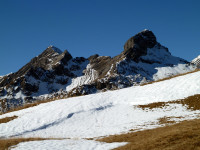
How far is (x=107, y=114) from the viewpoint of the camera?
31.2 meters

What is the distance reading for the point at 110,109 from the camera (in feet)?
111

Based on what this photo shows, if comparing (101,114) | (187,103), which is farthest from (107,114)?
(187,103)

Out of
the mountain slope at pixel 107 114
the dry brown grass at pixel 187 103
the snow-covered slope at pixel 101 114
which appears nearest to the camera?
the mountain slope at pixel 107 114

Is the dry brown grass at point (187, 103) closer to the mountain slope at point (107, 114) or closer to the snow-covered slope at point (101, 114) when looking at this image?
the mountain slope at point (107, 114)

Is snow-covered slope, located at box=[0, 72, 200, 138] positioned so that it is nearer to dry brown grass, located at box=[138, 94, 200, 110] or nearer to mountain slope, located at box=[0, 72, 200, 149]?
mountain slope, located at box=[0, 72, 200, 149]

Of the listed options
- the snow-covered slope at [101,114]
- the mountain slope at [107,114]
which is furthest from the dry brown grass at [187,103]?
the snow-covered slope at [101,114]

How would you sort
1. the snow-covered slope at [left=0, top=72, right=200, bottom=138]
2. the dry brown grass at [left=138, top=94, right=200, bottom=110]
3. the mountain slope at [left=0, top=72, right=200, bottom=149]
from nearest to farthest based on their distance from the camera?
the mountain slope at [left=0, top=72, right=200, bottom=149], the snow-covered slope at [left=0, top=72, right=200, bottom=138], the dry brown grass at [left=138, top=94, right=200, bottom=110]

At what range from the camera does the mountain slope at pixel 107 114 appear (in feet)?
78.0

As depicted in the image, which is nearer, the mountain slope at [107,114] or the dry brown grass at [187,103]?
the mountain slope at [107,114]

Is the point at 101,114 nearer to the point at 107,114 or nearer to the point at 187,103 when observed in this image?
the point at 107,114

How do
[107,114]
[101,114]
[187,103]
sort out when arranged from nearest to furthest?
[187,103] < [107,114] < [101,114]

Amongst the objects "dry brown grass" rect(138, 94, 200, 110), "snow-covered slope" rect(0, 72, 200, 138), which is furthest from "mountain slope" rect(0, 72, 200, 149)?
"dry brown grass" rect(138, 94, 200, 110)

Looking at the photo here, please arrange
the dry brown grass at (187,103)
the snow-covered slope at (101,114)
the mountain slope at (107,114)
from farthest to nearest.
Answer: the dry brown grass at (187,103), the snow-covered slope at (101,114), the mountain slope at (107,114)

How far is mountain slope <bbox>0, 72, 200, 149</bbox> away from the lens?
2378cm
